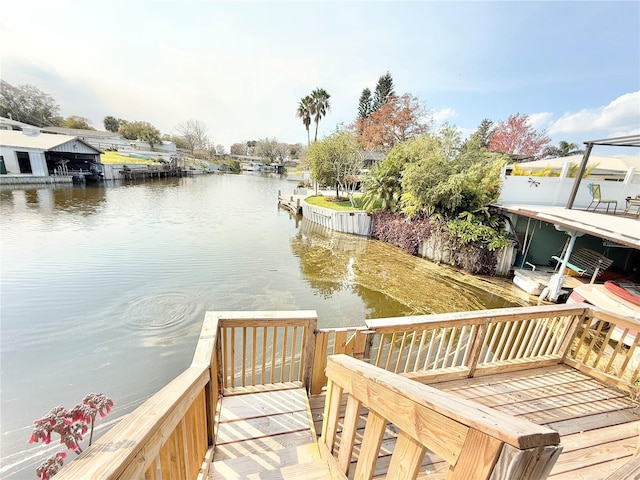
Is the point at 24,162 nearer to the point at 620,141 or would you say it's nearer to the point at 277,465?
the point at 277,465

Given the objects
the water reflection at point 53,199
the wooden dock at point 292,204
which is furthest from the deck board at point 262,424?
the water reflection at point 53,199

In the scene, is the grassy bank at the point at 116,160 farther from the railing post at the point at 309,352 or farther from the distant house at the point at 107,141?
the railing post at the point at 309,352

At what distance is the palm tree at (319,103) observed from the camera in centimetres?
2953

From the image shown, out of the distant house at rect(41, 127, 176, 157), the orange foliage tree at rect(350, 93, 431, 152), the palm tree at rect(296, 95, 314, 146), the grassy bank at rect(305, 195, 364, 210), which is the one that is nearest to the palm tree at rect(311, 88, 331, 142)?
the palm tree at rect(296, 95, 314, 146)

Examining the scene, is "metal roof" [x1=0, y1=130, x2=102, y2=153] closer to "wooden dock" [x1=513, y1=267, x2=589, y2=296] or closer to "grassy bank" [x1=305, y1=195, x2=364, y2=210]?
"grassy bank" [x1=305, y1=195, x2=364, y2=210]

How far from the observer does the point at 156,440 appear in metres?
0.92

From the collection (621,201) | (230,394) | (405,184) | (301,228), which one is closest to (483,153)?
(405,184)

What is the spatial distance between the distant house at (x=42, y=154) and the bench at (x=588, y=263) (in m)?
33.3

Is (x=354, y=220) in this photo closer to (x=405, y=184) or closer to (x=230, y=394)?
(x=405, y=184)

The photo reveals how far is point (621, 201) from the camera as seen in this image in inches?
390

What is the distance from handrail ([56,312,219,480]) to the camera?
2.25 feet

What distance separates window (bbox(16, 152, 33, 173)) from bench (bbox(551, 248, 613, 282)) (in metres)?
34.4

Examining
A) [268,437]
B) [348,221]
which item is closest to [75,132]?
[348,221]

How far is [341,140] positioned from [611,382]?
1529 cm
